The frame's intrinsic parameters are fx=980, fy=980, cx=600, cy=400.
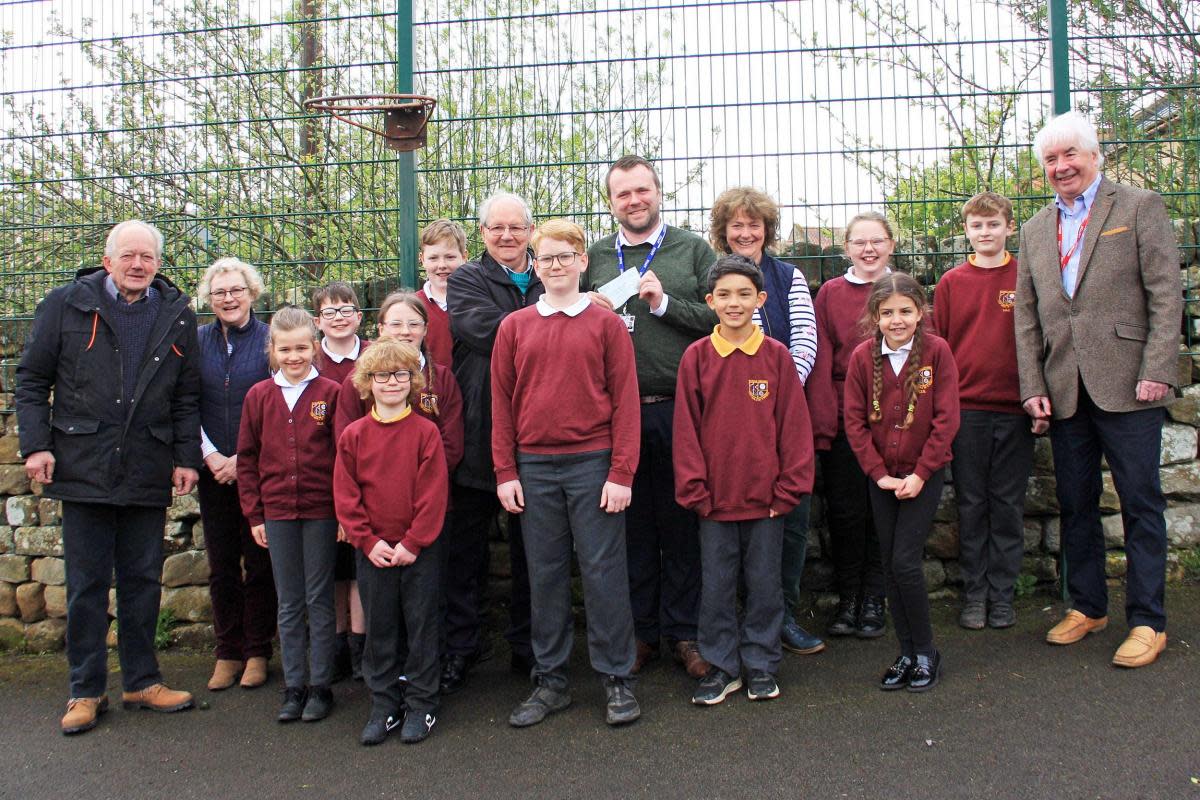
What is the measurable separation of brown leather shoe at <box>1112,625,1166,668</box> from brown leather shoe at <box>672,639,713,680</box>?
5.43 feet

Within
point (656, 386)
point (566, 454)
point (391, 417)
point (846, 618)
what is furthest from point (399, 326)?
point (846, 618)

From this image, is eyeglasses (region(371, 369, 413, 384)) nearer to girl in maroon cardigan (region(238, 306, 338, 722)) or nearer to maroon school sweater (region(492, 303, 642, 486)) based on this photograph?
maroon school sweater (region(492, 303, 642, 486))

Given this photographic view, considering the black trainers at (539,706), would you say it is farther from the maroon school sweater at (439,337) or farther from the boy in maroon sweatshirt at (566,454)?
the maroon school sweater at (439,337)

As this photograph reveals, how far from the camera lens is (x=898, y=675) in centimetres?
388

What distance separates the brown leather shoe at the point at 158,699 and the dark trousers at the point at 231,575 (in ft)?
1.02

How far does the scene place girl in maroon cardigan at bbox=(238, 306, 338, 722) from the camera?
3971 mm

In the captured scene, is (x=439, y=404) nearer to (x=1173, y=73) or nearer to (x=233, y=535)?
(x=233, y=535)

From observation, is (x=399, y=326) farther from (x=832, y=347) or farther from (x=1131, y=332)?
(x=1131, y=332)

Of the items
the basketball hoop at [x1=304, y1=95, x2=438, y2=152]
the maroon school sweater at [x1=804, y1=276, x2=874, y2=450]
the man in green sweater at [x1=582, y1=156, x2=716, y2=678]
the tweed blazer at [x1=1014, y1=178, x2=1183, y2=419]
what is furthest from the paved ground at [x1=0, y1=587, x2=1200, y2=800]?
the basketball hoop at [x1=304, y1=95, x2=438, y2=152]

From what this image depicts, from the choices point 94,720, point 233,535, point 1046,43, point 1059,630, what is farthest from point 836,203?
point 94,720

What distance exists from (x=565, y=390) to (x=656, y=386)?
1.96 ft

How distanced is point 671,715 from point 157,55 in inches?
173

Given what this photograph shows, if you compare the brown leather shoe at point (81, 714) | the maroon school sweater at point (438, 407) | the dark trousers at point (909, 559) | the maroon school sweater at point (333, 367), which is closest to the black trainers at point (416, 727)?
the maroon school sweater at point (438, 407)

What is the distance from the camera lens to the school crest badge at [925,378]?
3.90 metres
